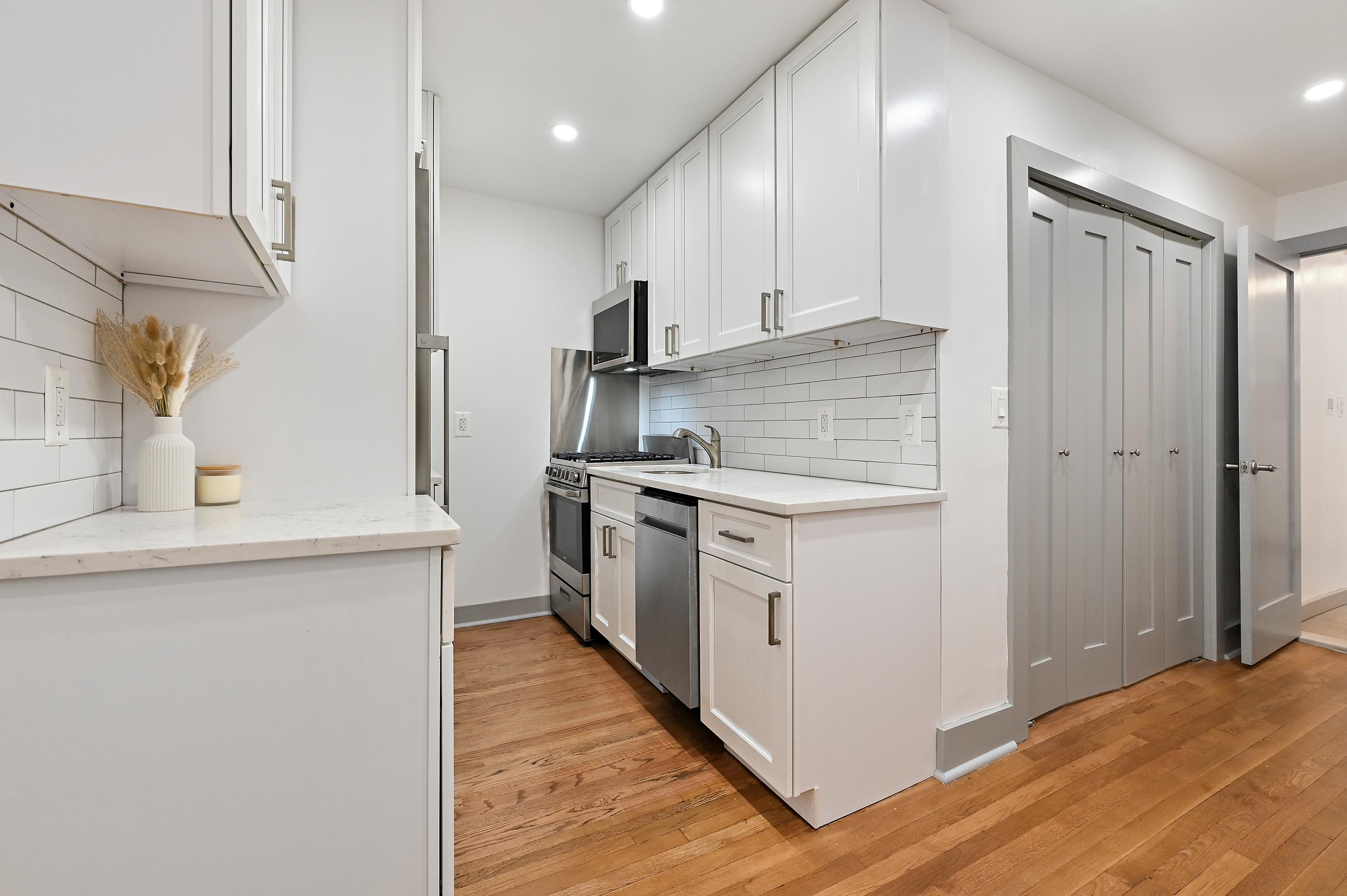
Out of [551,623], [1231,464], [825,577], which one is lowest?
[551,623]

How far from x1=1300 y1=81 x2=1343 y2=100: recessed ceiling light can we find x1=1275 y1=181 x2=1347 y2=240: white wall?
1.04 meters

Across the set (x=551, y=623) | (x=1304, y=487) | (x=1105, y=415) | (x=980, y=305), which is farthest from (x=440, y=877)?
(x=1304, y=487)

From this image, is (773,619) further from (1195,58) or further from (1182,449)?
(1195,58)

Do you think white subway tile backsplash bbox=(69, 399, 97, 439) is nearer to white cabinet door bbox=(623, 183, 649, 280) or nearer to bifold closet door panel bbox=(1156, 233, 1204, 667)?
white cabinet door bbox=(623, 183, 649, 280)

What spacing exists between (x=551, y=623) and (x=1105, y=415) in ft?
9.36

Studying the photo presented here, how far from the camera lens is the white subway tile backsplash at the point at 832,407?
190 centimetres

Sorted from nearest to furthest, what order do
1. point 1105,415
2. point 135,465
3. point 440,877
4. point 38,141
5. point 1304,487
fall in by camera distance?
point 38,141, point 440,877, point 135,465, point 1105,415, point 1304,487

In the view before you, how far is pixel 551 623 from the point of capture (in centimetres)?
330

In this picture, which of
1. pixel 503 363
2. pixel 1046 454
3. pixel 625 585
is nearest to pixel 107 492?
pixel 625 585

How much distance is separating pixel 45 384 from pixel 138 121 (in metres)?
0.51

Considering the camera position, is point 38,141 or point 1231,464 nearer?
point 38,141

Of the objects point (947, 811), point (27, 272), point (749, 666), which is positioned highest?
point (27, 272)

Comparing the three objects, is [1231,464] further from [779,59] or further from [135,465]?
[135,465]

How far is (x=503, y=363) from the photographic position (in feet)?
11.1
